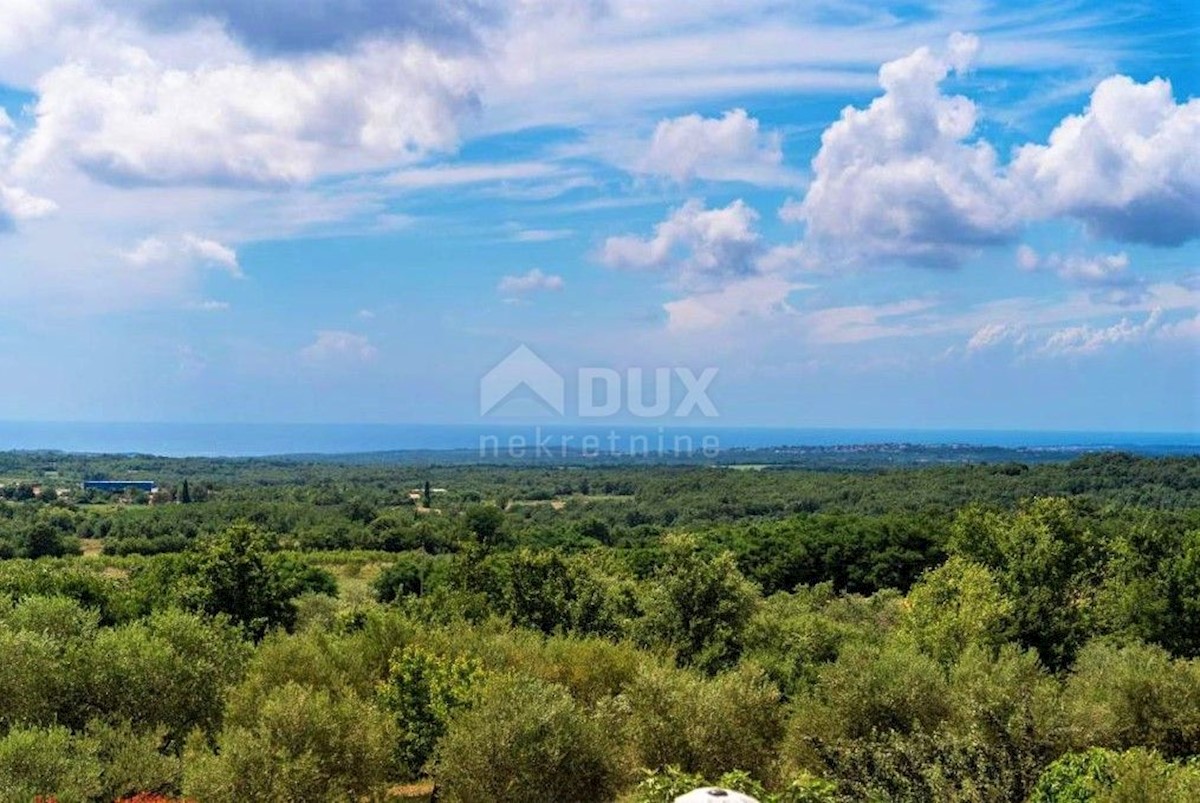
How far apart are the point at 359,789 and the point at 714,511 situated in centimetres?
10319

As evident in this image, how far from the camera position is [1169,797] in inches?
549

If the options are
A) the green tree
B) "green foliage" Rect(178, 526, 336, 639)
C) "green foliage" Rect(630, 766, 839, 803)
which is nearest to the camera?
"green foliage" Rect(630, 766, 839, 803)

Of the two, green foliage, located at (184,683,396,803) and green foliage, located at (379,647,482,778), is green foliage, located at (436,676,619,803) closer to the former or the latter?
green foliage, located at (184,683,396,803)

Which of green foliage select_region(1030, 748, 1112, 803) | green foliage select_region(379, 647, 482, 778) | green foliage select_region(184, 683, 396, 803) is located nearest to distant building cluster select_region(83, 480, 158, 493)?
green foliage select_region(379, 647, 482, 778)

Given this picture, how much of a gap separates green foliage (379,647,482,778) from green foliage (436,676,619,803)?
3.97 meters

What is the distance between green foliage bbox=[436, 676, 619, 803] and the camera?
18375 mm

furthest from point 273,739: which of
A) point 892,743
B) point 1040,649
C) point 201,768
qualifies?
point 1040,649

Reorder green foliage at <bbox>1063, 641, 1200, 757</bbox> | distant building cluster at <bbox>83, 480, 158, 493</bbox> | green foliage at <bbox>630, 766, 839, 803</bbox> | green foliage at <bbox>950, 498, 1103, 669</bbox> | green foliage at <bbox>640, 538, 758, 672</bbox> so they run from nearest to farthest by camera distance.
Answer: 1. green foliage at <bbox>630, 766, 839, 803</bbox>
2. green foliage at <bbox>1063, 641, 1200, 757</bbox>
3. green foliage at <bbox>640, 538, 758, 672</bbox>
4. green foliage at <bbox>950, 498, 1103, 669</bbox>
5. distant building cluster at <bbox>83, 480, 158, 493</bbox>

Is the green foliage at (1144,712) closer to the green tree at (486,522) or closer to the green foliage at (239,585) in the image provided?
the green foliage at (239,585)

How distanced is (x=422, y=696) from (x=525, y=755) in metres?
6.93

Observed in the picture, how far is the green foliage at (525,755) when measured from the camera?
18.4 metres

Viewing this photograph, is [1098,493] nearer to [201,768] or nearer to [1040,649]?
[1040,649]

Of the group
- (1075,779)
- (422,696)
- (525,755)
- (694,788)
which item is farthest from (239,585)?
(1075,779)

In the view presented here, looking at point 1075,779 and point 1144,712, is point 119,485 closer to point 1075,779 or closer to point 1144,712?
point 1144,712
